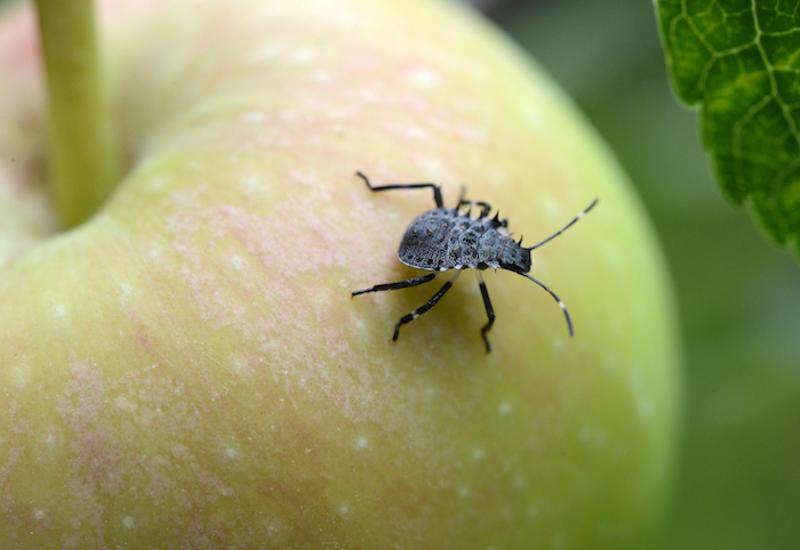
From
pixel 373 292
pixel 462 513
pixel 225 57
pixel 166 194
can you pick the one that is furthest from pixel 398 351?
pixel 225 57

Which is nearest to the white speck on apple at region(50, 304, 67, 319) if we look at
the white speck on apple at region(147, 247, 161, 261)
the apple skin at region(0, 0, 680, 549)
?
the apple skin at region(0, 0, 680, 549)

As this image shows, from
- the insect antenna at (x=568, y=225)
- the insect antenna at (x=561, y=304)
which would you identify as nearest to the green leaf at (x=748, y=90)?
the insect antenna at (x=568, y=225)

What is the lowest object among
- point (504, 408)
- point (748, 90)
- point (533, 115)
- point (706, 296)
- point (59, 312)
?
point (706, 296)

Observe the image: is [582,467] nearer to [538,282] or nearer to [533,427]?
[533,427]

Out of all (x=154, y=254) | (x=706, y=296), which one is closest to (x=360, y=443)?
(x=154, y=254)

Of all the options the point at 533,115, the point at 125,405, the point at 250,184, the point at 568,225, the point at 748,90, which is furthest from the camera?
the point at 533,115

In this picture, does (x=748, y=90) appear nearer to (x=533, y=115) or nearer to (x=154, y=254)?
(x=533, y=115)
